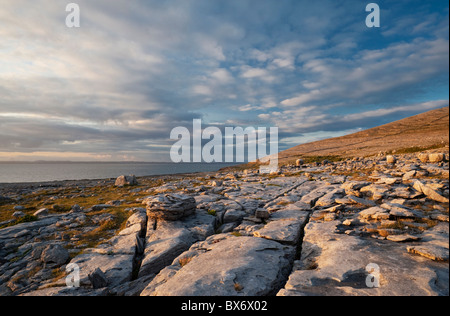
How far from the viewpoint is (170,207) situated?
14.9 metres

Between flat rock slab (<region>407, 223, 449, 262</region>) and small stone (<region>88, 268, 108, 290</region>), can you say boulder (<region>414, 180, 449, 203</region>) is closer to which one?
flat rock slab (<region>407, 223, 449, 262</region>)

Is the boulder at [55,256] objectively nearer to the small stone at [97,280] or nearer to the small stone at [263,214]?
the small stone at [97,280]

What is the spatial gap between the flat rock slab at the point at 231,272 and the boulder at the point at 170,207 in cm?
543

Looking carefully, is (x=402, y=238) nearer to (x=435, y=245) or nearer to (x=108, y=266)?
(x=435, y=245)

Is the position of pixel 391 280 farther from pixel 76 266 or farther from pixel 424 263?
pixel 76 266

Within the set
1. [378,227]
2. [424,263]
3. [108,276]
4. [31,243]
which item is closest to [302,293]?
[424,263]

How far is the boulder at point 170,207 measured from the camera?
14.9 m

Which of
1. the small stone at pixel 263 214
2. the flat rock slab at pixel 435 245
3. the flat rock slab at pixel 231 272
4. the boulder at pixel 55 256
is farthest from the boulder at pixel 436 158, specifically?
the boulder at pixel 55 256

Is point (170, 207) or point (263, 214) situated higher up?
point (170, 207)

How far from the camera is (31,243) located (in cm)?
1333

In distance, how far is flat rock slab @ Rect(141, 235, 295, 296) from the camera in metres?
6.50

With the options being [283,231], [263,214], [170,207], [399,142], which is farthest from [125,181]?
[399,142]

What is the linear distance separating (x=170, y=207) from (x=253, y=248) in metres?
7.90
